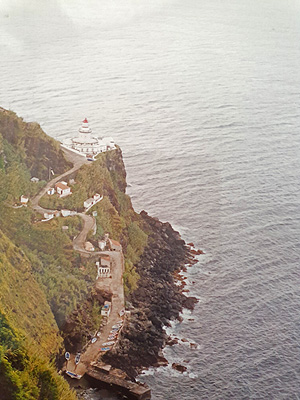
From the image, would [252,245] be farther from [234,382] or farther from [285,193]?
[234,382]

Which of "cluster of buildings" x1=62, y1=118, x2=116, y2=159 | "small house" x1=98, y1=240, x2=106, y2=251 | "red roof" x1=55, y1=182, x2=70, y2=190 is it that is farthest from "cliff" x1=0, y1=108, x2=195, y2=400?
"cluster of buildings" x1=62, y1=118, x2=116, y2=159

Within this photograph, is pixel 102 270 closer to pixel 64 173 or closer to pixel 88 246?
pixel 88 246

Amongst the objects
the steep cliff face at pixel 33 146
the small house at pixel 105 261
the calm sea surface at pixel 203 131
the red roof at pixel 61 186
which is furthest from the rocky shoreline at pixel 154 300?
the steep cliff face at pixel 33 146

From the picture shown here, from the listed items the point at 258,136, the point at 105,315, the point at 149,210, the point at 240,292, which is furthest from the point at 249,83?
the point at 105,315

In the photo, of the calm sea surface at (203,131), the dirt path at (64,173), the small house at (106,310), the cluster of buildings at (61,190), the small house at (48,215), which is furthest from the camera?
Result: the cluster of buildings at (61,190)

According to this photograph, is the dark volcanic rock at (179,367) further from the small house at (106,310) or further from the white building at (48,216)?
the white building at (48,216)

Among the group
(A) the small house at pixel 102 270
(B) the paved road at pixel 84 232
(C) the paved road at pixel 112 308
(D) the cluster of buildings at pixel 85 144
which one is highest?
(D) the cluster of buildings at pixel 85 144

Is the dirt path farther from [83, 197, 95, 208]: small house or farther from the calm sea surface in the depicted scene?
the calm sea surface
